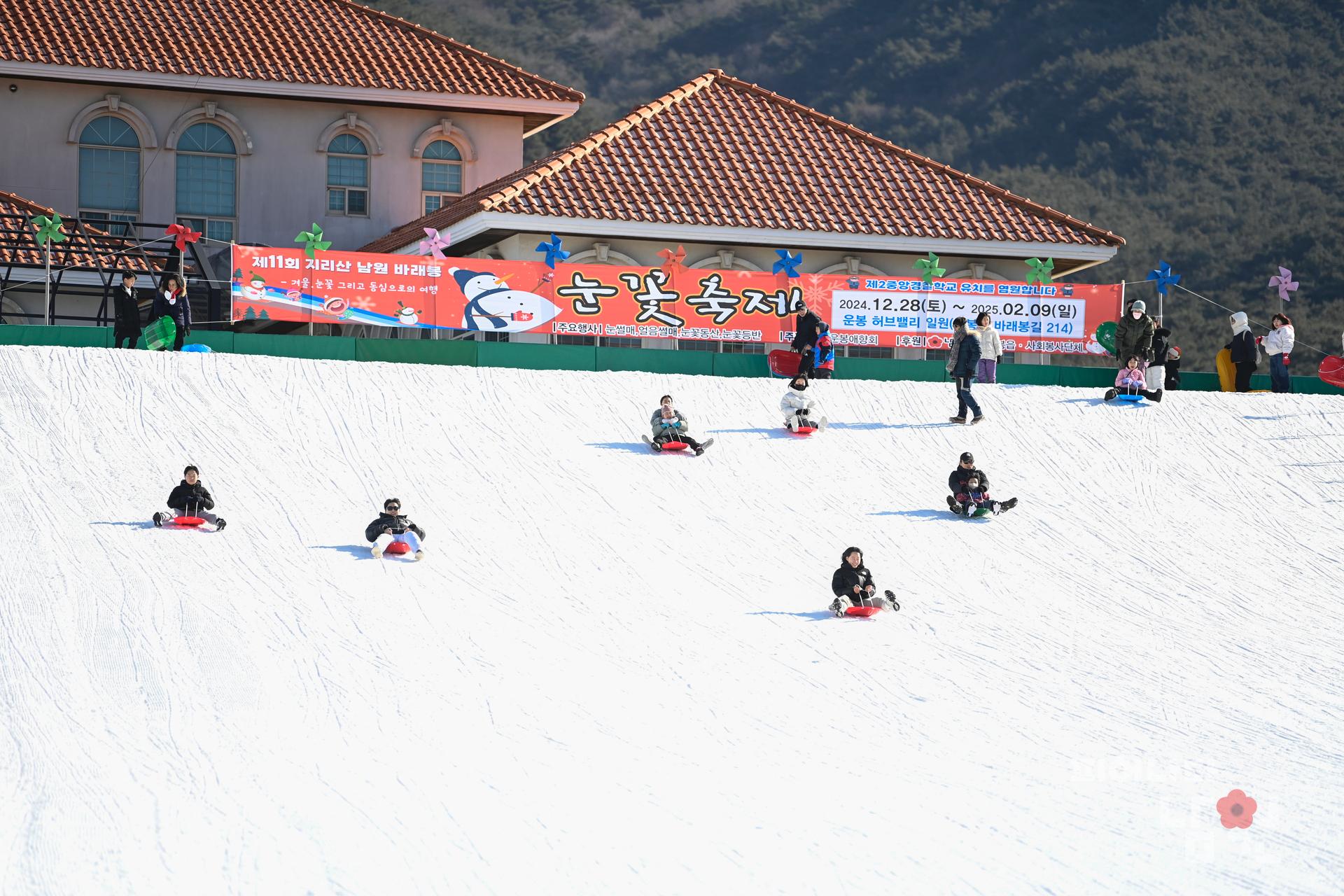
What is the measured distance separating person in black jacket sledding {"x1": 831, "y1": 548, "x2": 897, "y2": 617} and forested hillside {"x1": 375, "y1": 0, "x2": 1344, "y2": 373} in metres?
53.4

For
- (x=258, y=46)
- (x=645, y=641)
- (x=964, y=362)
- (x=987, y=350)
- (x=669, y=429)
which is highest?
(x=258, y=46)

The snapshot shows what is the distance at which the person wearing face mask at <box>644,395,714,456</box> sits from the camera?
22.6 metres

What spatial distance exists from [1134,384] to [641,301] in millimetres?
7053

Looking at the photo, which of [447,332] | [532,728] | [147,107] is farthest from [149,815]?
[147,107]

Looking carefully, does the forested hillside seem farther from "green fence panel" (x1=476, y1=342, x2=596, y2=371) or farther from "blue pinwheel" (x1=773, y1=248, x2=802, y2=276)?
"green fence panel" (x1=476, y1=342, x2=596, y2=371)

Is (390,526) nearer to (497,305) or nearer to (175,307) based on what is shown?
(175,307)

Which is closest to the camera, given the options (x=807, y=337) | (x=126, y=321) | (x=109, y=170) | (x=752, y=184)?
(x=126, y=321)

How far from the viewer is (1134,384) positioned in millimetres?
25859

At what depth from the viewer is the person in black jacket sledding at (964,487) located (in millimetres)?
21344

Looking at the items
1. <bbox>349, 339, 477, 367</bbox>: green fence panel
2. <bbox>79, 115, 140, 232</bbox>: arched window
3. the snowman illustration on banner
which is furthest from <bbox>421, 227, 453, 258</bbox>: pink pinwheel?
<bbox>79, 115, 140, 232</bbox>: arched window

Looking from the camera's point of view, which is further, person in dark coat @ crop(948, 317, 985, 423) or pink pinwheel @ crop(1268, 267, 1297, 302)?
pink pinwheel @ crop(1268, 267, 1297, 302)

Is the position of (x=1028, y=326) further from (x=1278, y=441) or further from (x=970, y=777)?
(x=970, y=777)

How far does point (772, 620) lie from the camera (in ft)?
58.8

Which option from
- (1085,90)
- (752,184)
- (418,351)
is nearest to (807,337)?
(418,351)
